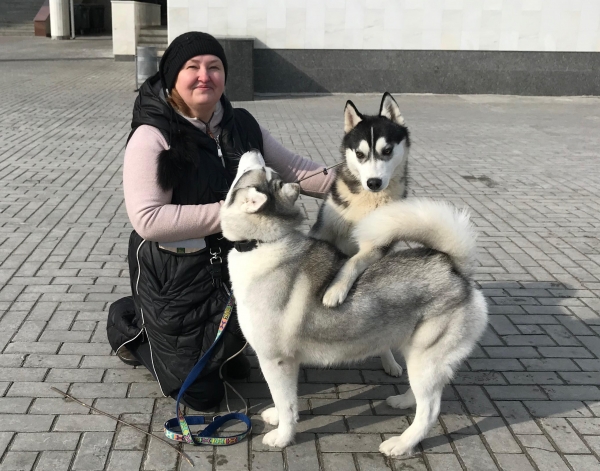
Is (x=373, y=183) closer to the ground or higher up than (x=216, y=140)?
closer to the ground

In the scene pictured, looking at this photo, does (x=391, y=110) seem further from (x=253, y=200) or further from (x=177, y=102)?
(x=253, y=200)

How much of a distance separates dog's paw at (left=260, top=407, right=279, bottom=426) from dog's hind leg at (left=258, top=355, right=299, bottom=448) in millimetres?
147

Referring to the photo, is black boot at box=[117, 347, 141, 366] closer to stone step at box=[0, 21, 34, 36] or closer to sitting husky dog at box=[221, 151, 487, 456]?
sitting husky dog at box=[221, 151, 487, 456]

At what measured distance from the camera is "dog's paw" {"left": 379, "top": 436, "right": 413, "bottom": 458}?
10.5ft

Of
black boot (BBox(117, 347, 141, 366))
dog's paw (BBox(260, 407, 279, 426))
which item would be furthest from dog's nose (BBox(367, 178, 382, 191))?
black boot (BBox(117, 347, 141, 366))

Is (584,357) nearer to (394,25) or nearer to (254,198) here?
(254,198)

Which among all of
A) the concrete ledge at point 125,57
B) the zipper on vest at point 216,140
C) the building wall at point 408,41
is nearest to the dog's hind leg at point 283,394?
the zipper on vest at point 216,140

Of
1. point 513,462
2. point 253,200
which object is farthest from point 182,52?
point 513,462

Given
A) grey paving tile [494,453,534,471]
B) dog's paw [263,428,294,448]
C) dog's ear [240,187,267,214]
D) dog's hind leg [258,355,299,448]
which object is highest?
dog's ear [240,187,267,214]

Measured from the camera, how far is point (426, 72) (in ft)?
52.6

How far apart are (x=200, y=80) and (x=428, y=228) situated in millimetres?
1537

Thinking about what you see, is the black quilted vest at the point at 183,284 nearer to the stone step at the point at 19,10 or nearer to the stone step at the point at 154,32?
the stone step at the point at 154,32

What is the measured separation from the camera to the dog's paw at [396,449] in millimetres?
3191

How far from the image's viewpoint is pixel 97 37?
29094 mm
